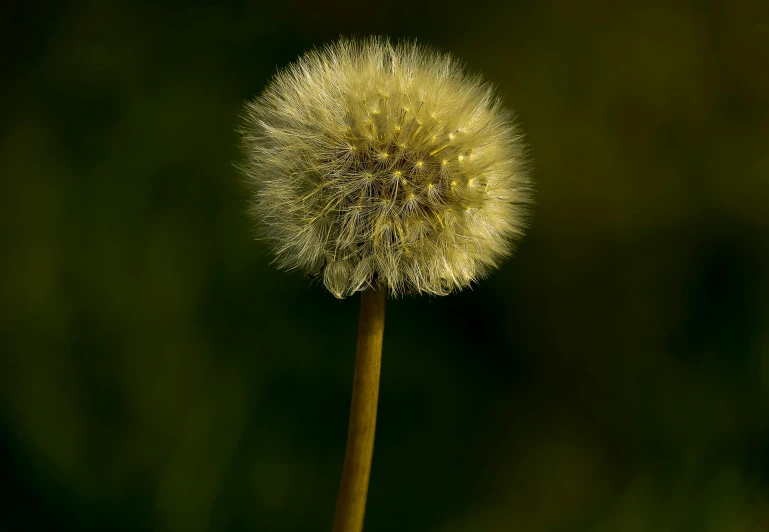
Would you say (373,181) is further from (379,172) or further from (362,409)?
(362,409)

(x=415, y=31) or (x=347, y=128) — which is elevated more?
(x=415, y=31)

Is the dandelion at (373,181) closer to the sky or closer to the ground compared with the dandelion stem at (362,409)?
closer to the sky

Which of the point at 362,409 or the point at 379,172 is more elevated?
the point at 379,172

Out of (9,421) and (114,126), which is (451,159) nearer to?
(114,126)

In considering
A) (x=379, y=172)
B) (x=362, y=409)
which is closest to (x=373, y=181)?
(x=379, y=172)

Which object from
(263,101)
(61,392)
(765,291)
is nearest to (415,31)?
(263,101)

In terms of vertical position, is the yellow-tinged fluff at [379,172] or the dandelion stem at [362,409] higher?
the yellow-tinged fluff at [379,172]
